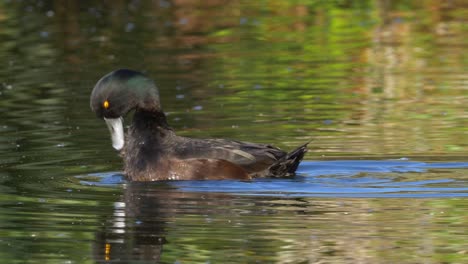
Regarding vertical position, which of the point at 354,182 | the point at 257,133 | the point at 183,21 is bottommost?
the point at 183,21

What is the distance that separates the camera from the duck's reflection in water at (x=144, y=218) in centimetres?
809

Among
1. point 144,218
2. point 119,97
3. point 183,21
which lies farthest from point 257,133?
point 183,21

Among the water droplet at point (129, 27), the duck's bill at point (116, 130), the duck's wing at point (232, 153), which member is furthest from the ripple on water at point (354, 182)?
the water droplet at point (129, 27)

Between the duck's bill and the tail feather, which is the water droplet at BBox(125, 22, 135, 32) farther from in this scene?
the tail feather

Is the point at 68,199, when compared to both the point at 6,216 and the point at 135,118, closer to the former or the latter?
the point at 6,216

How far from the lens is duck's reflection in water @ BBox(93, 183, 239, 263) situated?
8.09m

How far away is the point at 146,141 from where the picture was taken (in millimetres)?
10961

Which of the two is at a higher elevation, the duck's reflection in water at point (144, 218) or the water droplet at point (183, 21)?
the duck's reflection in water at point (144, 218)

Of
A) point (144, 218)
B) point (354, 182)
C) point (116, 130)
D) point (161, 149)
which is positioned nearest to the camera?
point (144, 218)

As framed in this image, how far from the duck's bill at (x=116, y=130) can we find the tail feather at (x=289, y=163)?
144 cm

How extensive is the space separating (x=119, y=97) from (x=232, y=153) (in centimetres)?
118

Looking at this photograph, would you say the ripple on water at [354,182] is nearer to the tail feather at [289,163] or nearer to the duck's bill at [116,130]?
the tail feather at [289,163]

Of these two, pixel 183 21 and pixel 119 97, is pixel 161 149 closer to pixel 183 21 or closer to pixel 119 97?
pixel 119 97

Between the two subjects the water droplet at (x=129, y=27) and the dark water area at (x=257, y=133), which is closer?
the dark water area at (x=257, y=133)
